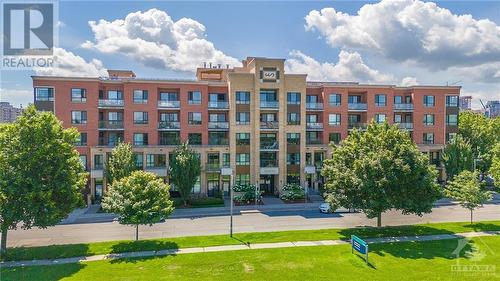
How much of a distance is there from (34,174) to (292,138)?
104 ft

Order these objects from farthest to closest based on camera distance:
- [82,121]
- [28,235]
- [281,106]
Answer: [281,106] < [82,121] < [28,235]

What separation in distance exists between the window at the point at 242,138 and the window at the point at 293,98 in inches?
285

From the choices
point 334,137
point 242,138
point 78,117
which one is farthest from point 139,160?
point 334,137

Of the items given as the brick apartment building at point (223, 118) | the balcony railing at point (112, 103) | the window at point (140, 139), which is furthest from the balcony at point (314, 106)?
the balcony railing at point (112, 103)

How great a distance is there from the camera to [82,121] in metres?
44.6

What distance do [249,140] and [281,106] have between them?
6.21 meters

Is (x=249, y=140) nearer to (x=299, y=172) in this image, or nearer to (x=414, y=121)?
(x=299, y=172)

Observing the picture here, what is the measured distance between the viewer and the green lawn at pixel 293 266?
20.3m

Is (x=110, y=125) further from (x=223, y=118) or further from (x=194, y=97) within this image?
(x=223, y=118)

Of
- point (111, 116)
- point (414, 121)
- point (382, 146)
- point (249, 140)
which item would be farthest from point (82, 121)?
point (414, 121)

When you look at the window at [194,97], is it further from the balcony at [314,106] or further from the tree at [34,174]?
the tree at [34,174]

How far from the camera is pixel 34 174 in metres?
24.4

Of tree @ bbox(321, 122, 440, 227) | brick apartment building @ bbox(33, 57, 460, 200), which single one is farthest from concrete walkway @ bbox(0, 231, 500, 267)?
brick apartment building @ bbox(33, 57, 460, 200)

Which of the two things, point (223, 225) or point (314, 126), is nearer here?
point (223, 225)
